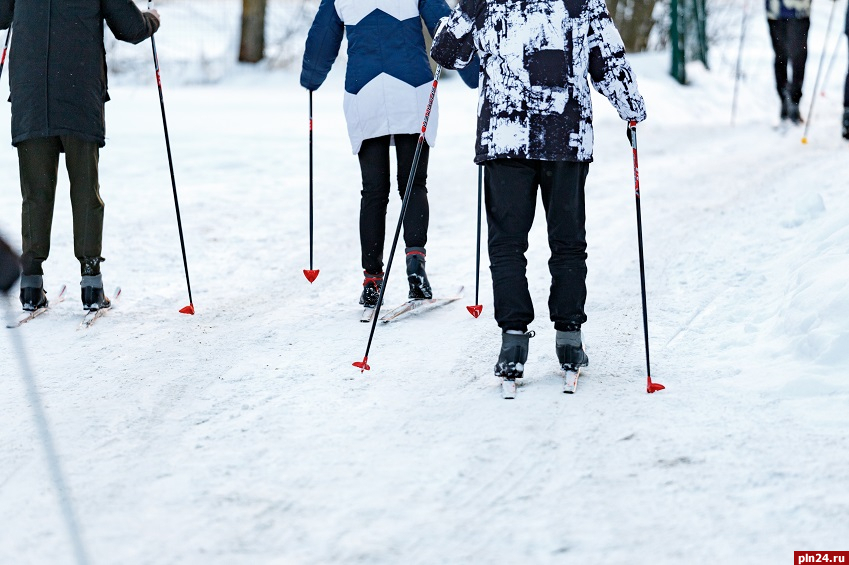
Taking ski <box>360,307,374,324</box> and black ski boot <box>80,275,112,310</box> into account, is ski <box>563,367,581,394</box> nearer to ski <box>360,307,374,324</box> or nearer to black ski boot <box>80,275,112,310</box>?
ski <box>360,307,374,324</box>

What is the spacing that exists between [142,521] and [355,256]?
13.1 ft

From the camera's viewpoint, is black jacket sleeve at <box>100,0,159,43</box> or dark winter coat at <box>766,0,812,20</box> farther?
dark winter coat at <box>766,0,812,20</box>

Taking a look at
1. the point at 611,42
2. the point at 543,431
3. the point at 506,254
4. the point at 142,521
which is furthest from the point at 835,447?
the point at 142,521

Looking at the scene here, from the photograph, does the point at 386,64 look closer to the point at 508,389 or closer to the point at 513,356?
the point at 513,356

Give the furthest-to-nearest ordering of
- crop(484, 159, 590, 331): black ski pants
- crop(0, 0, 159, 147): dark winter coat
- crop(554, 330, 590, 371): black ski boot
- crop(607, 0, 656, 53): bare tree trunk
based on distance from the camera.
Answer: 1. crop(607, 0, 656, 53): bare tree trunk
2. crop(0, 0, 159, 147): dark winter coat
3. crop(554, 330, 590, 371): black ski boot
4. crop(484, 159, 590, 331): black ski pants

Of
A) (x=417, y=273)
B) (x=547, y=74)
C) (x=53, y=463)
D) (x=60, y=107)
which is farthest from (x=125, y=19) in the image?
(x=53, y=463)

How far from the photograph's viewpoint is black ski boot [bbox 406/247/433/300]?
213 inches

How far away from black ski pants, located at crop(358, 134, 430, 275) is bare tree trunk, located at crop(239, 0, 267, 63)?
13.7 m

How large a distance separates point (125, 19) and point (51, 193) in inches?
40.2

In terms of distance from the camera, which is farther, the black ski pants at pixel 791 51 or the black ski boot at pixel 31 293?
the black ski pants at pixel 791 51

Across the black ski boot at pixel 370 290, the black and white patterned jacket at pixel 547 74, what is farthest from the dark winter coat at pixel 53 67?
the black and white patterned jacket at pixel 547 74

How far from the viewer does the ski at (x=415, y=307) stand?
17.1ft

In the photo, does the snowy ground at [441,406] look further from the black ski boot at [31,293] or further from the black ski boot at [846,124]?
the black ski boot at [846,124]

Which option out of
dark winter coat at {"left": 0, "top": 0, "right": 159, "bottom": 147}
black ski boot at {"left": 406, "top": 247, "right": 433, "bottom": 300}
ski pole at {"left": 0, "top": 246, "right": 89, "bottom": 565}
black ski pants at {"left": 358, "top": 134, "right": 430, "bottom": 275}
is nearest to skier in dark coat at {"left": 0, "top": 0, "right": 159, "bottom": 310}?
dark winter coat at {"left": 0, "top": 0, "right": 159, "bottom": 147}
